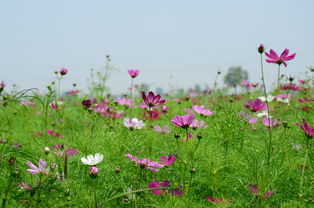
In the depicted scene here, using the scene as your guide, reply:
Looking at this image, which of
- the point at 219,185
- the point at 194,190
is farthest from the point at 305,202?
the point at 194,190

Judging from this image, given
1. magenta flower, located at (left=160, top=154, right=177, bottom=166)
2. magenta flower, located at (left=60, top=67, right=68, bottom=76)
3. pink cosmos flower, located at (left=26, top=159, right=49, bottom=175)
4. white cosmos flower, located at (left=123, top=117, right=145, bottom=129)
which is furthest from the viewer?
magenta flower, located at (left=60, top=67, right=68, bottom=76)

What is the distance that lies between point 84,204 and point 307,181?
1219 mm

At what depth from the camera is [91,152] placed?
1816 millimetres

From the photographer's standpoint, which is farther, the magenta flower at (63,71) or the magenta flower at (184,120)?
the magenta flower at (63,71)

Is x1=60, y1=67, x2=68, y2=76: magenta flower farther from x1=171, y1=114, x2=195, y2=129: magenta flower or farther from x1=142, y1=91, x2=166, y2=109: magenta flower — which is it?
x1=171, y1=114, x2=195, y2=129: magenta flower

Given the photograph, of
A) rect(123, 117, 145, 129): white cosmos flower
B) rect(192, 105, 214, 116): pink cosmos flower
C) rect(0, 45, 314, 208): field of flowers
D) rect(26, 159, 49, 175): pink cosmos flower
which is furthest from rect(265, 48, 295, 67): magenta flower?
rect(26, 159, 49, 175): pink cosmos flower

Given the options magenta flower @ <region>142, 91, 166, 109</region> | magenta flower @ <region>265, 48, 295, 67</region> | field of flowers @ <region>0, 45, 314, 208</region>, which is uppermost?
magenta flower @ <region>265, 48, 295, 67</region>

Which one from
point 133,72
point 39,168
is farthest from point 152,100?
point 133,72

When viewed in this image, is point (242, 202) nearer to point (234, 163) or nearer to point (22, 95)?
point (234, 163)

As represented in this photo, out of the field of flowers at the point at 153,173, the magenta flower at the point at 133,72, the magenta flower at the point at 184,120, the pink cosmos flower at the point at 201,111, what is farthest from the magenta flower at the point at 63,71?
the magenta flower at the point at 184,120

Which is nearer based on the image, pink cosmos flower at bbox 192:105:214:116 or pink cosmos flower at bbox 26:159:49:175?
pink cosmos flower at bbox 26:159:49:175

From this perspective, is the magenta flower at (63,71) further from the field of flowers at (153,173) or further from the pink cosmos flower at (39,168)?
the pink cosmos flower at (39,168)

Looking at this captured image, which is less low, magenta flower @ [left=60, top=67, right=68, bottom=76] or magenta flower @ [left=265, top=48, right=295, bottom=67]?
magenta flower @ [left=265, top=48, right=295, bottom=67]

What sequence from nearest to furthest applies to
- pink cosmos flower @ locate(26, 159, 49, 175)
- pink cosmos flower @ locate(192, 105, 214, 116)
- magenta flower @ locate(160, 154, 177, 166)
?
1. pink cosmos flower @ locate(26, 159, 49, 175)
2. magenta flower @ locate(160, 154, 177, 166)
3. pink cosmos flower @ locate(192, 105, 214, 116)
